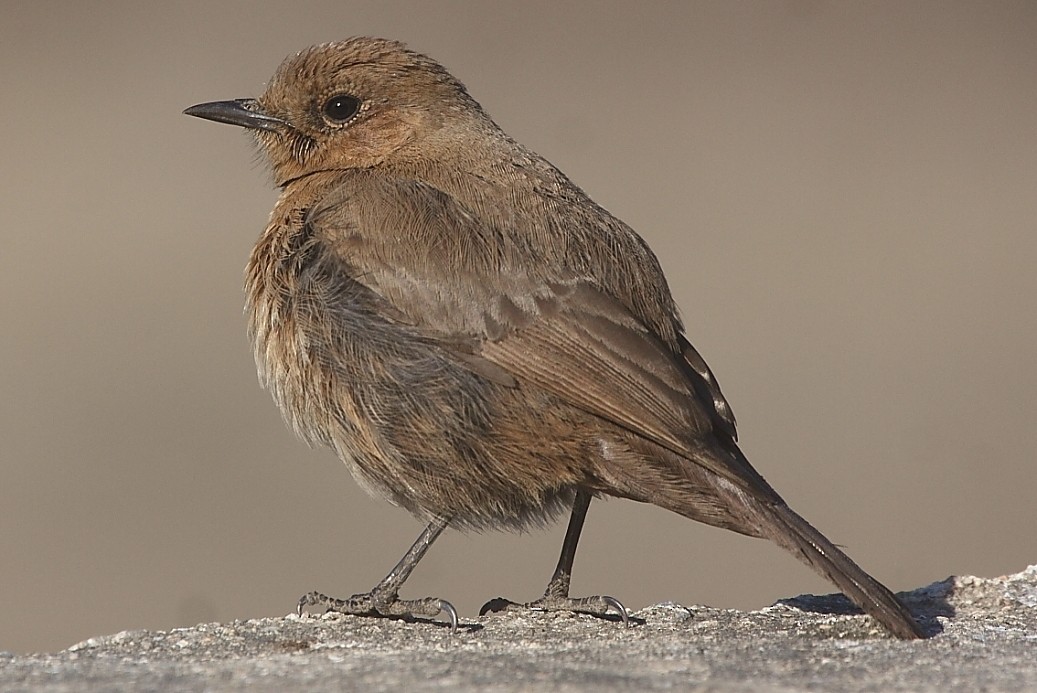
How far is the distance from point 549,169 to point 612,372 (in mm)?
1426

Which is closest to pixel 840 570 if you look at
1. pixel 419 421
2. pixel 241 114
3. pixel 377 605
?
pixel 419 421

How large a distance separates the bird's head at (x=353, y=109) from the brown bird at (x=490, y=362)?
0.26m

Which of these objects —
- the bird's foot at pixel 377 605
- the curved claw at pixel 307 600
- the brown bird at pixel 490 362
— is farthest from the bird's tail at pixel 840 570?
the curved claw at pixel 307 600

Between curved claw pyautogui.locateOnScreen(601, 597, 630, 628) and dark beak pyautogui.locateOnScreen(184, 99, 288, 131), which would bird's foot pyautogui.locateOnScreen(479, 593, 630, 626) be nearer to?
curved claw pyautogui.locateOnScreen(601, 597, 630, 628)

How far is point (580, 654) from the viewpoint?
421 cm

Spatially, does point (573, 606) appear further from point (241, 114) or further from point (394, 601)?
point (241, 114)

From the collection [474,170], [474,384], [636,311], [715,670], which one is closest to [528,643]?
[715,670]

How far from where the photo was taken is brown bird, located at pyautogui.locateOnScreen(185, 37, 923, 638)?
495cm

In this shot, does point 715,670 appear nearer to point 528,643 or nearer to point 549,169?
point 528,643

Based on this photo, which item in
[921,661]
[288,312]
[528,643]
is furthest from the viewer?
[288,312]

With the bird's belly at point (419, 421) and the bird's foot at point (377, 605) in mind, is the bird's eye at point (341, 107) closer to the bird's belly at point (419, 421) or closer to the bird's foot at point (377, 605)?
the bird's belly at point (419, 421)

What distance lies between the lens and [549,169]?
20.2 ft

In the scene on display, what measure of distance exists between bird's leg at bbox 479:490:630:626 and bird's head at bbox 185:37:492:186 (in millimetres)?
1629

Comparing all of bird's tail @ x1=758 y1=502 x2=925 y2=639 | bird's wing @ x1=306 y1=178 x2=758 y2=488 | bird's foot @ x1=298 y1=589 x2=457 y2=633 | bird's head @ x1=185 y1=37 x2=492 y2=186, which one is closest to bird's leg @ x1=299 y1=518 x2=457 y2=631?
bird's foot @ x1=298 y1=589 x2=457 y2=633
